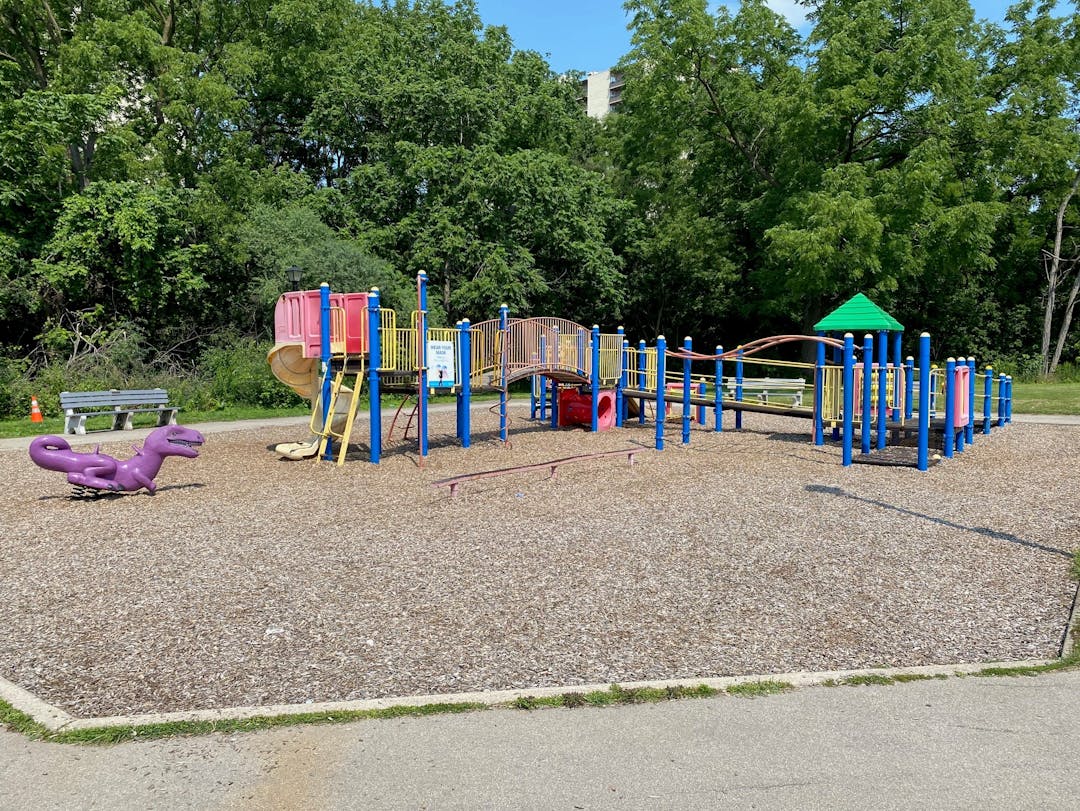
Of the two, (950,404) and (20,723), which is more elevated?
(950,404)

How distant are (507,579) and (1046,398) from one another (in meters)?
24.4

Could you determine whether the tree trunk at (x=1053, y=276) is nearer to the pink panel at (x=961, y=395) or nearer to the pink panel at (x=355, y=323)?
the pink panel at (x=961, y=395)

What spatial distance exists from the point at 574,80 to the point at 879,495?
39.8 meters

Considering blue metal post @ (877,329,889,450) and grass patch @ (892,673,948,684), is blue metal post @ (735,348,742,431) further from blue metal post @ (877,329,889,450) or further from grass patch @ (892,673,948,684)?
grass patch @ (892,673,948,684)

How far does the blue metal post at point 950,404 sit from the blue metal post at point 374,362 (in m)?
8.46

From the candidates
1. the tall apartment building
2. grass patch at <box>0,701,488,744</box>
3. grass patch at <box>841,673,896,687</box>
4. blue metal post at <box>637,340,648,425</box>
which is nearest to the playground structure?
blue metal post at <box>637,340,648,425</box>

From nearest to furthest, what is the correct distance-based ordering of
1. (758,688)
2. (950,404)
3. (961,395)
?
(758,688)
(950,404)
(961,395)

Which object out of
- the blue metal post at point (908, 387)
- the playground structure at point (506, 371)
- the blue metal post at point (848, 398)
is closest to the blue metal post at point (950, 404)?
the playground structure at point (506, 371)

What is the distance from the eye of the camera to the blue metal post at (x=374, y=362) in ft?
40.7

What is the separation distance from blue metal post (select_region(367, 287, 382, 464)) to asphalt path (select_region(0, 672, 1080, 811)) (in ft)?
29.2

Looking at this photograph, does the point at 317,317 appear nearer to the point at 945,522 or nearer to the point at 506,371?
the point at 506,371

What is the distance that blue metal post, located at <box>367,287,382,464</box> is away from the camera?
1242 cm

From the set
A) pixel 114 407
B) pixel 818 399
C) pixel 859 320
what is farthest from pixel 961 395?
pixel 114 407

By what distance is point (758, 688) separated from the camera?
4207mm
